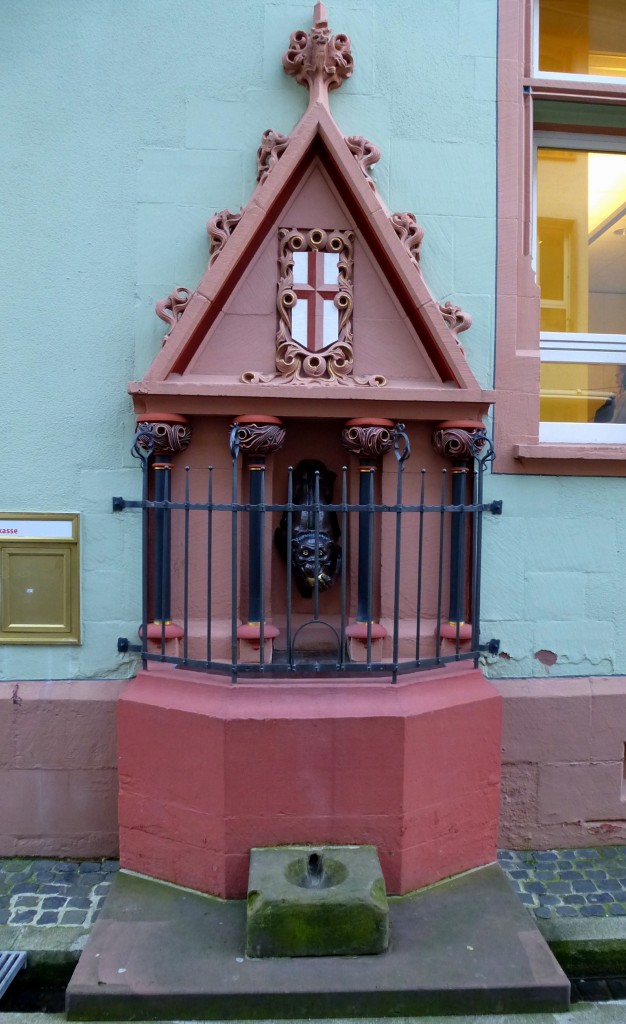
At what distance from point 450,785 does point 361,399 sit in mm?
1991

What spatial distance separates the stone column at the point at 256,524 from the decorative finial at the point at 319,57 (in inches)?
69.6

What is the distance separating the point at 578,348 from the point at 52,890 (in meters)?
4.25

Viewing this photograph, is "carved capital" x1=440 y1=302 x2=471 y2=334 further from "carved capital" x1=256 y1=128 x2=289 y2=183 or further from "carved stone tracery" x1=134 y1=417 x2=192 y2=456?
"carved stone tracery" x1=134 y1=417 x2=192 y2=456

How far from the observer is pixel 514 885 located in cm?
344

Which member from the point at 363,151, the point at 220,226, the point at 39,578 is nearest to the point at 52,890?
the point at 39,578

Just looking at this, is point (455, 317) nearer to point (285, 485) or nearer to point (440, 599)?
point (285, 485)

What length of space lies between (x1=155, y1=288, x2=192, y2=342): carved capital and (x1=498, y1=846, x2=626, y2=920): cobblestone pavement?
136 inches

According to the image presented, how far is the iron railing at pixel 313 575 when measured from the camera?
341 centimetres

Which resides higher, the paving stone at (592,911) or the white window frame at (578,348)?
the white window frame at (578,348)

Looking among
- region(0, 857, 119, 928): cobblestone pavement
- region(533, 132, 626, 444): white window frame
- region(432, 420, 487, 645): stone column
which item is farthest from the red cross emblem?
region(0, 857, 119, 928): cobblestone pavement

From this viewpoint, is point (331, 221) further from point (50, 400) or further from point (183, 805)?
point (183, 805)

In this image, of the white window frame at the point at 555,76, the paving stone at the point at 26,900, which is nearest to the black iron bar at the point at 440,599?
the paving stone at the point at 26,900

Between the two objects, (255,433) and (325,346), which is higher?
(325,346)

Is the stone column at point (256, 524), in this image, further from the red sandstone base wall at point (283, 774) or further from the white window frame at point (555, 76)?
the white window frame at point (555, 76)
